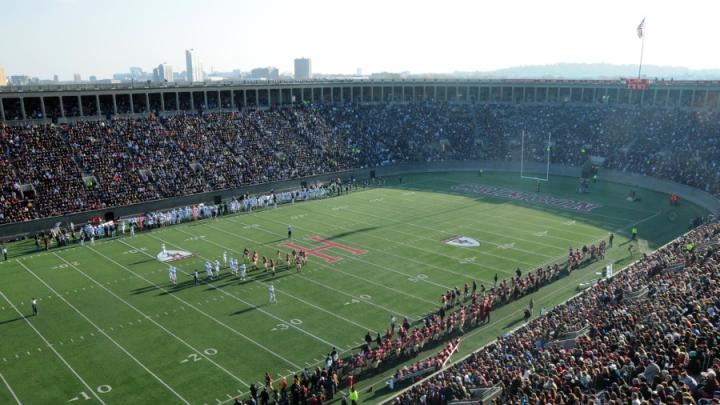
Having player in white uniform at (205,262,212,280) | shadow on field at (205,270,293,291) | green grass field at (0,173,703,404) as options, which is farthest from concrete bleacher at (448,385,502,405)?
player in white uniform at (205,262,212,280)

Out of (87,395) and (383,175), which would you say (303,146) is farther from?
(87,395)

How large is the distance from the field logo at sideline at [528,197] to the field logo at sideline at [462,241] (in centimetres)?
1318

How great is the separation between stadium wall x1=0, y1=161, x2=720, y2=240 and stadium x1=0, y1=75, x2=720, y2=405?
0.20 meters

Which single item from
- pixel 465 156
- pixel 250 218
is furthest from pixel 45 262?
pixel 465 156

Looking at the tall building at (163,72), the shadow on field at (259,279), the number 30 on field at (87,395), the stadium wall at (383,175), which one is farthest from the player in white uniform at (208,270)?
the tall building at (163,72)

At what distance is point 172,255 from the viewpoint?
3588 cm

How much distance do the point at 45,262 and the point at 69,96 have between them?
23.8m

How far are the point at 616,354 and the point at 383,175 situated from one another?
47983 millimetres

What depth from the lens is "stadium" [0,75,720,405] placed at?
20.0 metres

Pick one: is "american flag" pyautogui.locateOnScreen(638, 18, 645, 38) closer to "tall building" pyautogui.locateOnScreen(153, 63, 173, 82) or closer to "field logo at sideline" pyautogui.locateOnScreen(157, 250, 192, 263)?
"field logo at sideline" pyautogui.locateOnScreen(157, 250, 192, 263)

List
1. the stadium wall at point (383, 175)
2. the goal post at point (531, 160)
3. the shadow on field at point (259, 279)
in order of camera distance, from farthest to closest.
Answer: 1. the goal post at point (531, 160)
2. the stadium wall at point (383, 175)
3. the shadow on field at point (259, 279)

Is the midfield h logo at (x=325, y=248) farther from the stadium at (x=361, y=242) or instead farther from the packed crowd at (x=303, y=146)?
the packed crowd at (x=303, y=146)

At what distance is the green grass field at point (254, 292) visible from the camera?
21844 millimetres

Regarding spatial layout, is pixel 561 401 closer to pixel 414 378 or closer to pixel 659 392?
pixel 659 392
